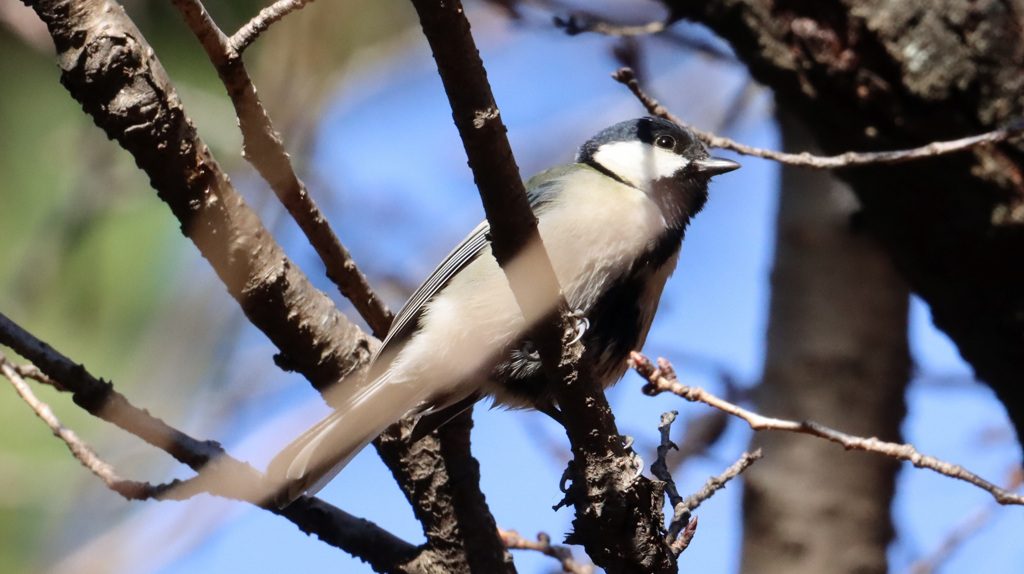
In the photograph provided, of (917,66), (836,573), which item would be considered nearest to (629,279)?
(917,66)

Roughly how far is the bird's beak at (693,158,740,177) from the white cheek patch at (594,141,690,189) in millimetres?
43

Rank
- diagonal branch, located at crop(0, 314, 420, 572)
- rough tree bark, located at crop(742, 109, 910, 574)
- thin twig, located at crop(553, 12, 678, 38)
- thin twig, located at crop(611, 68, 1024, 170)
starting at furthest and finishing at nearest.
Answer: rough tree bark, located at crop(742, 109, 910, 574), thin twig, located at crop(553, 12, 678, 38), thin twig, located at crop(611, 68, 1024, 170), diagonal branch, located at crop(0, 314, 420, 572)

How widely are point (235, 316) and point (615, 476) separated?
1.03 m

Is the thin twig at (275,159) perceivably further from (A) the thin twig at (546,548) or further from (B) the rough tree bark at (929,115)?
(B) the rough tree bark at (929,115)

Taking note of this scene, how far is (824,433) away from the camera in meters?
1.83

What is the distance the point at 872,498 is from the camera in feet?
11.4

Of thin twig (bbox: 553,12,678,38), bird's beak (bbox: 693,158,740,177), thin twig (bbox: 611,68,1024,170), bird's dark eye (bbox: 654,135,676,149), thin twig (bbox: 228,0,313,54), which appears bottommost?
thin twig (bbox: 228,0,313,54)

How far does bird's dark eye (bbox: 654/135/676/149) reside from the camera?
3074mm

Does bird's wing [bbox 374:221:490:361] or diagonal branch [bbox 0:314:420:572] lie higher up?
bird's wing [bbox 374:221:490:361]

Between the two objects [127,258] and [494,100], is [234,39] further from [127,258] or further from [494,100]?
[127,258]

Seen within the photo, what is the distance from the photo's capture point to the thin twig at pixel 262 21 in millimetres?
1722

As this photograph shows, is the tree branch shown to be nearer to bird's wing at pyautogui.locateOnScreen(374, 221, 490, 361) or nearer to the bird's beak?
bird's wing at pyautogui.locateOnScreen(374, 221, 490, 361)

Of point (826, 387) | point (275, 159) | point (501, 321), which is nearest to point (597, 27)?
point (501, 321)

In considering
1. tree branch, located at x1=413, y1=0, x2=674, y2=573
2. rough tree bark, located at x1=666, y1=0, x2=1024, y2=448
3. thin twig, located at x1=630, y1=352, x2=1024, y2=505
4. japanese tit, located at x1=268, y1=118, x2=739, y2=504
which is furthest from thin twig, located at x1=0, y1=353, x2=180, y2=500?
rough tree bark, located at x1=666, y1=0, x2=1024, y2=448
